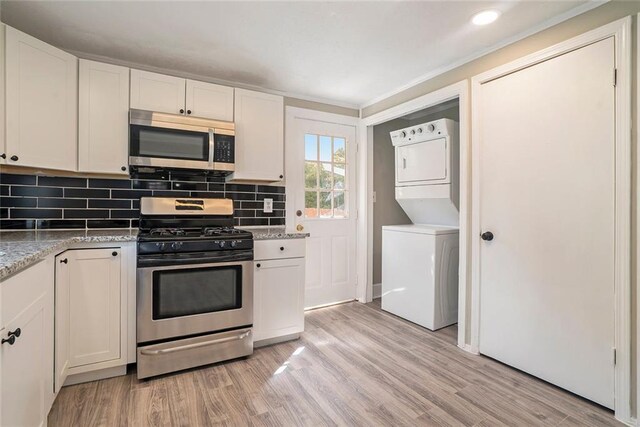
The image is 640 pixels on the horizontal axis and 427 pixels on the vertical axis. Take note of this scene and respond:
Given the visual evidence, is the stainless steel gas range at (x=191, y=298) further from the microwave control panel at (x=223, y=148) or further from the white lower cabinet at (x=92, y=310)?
the microwave control panel at (x=223, y=148)

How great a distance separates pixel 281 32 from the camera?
2.13m

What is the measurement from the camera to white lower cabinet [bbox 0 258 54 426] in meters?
1.06

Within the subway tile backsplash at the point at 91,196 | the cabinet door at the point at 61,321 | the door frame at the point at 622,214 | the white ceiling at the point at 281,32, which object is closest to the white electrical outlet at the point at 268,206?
the subway tile backsplash at the point at 91,196

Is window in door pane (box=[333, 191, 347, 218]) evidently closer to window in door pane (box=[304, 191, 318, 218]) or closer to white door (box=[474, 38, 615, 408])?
window in door pane (box=[304, 191, 318, 218])

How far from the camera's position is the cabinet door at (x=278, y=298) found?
2.48 meters

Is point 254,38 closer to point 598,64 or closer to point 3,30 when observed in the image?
point 3,30

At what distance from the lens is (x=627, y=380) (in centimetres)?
168

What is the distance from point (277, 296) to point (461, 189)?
5.52ft

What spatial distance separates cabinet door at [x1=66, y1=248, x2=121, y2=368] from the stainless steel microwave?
736 millimetres

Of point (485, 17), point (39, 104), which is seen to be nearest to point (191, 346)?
point (39, 104)

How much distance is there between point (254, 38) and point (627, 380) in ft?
9.76

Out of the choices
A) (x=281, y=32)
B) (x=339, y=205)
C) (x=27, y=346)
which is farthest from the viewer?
(x=339, y=205)

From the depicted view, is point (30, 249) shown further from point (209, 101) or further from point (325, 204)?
point (325, 204)

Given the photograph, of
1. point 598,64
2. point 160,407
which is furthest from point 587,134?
point 160,407
